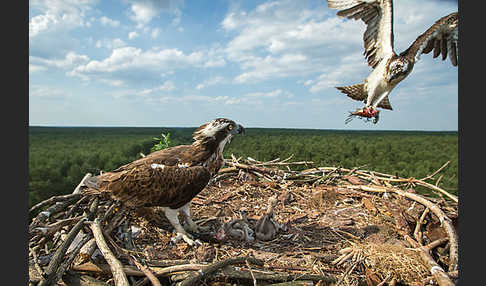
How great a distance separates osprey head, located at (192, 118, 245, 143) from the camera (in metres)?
3.36

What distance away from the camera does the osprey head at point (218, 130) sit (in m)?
3.36

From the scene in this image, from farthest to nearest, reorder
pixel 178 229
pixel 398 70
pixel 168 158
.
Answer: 1. pixel 168 158
2. pixel 178 229
3. pixel 398 70

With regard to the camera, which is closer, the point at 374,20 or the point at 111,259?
the point at 111,259

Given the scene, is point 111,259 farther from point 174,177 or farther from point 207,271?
point 174,177

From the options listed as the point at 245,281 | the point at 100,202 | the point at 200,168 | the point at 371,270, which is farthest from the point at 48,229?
the point at 371,270

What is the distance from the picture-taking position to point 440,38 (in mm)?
3564

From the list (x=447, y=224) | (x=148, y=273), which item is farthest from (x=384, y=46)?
(x=148, y=273)

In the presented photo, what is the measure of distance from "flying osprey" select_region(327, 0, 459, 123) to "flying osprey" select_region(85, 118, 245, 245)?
5.33ft

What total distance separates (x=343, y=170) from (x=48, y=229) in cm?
461

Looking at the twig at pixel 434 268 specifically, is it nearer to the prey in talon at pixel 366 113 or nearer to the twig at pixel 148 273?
the prey in talon at pixel 366 113

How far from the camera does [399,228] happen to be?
3445 mm

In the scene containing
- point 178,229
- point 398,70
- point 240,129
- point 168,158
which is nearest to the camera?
point 398,70

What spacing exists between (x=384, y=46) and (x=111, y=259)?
12.4 ft

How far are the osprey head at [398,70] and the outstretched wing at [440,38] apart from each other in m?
0.21
